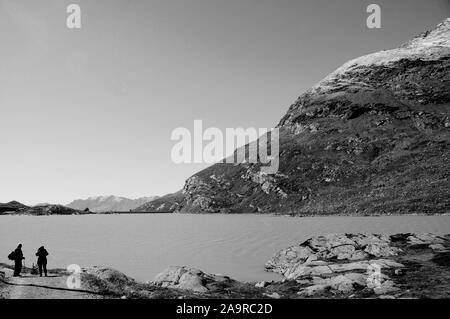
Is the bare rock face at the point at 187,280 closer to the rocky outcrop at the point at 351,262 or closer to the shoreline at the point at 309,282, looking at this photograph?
the shoreline at the point at 309,282

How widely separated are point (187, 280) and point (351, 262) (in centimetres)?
1955

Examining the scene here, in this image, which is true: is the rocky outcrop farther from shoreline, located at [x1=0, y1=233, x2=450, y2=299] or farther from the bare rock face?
the bare rock face

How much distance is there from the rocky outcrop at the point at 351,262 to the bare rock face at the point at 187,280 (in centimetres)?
870

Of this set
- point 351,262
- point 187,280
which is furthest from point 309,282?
point 187,280

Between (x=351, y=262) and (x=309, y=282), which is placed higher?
(x=351, y=262)

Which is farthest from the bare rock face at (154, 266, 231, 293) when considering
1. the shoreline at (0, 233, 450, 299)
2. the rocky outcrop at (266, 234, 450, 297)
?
the rocky outcrop at (266, 234, 450, 297)

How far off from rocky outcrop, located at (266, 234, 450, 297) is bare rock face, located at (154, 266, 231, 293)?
342 inches

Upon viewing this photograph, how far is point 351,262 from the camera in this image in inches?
Result: 1693

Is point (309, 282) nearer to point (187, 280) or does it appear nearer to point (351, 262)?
point (351, 262)

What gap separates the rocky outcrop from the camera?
31.9 metres

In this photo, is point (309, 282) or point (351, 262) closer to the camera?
point (309, 282)
